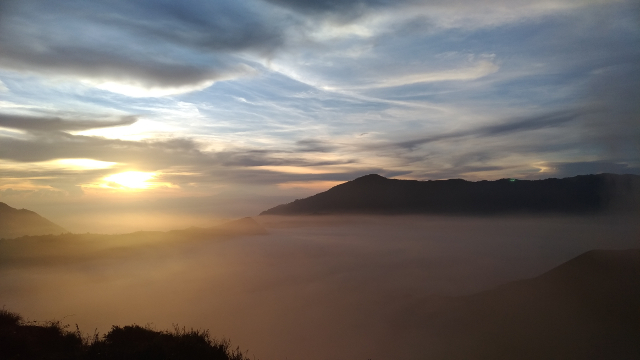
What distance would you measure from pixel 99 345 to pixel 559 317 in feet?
157

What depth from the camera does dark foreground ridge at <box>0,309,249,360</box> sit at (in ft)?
42.6

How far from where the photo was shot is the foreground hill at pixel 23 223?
16361cm

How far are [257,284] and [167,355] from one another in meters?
117

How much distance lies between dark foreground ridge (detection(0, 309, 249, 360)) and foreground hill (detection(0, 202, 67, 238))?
18316 centimetres

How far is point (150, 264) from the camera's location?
122 metres

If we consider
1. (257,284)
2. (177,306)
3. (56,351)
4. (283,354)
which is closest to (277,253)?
(257,284)

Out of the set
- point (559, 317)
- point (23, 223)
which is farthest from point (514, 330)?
point (23, 223)

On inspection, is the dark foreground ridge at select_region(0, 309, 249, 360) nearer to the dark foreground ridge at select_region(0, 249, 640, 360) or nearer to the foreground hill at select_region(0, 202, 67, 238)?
the dark foreground ridge at select_region(0, 249, 640, 360)

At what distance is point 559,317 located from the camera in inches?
1604

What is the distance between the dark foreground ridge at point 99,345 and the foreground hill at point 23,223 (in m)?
183

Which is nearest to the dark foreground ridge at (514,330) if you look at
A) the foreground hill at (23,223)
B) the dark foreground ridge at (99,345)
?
the dark foreground ridge at (99,345)

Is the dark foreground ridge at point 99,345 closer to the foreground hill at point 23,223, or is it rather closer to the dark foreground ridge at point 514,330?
the dark foreground ridge at point 514,330

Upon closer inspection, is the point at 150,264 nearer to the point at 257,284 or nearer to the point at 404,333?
the point at 257,284

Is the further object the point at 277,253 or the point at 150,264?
the point at 277,253
